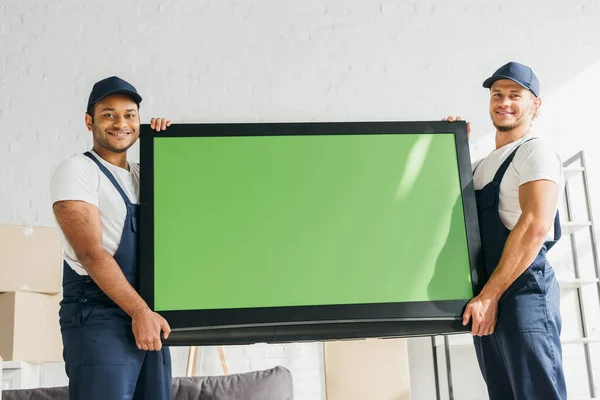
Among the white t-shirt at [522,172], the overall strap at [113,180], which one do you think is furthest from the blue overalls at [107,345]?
the white t-shirt at [522,172]

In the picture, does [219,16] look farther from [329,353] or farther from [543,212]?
[543,212]

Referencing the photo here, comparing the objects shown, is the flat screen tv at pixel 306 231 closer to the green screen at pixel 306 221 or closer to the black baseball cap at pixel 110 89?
the green screen at pixel 306 221

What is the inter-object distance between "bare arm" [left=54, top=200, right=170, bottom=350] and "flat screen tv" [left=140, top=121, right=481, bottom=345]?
0.06 meters

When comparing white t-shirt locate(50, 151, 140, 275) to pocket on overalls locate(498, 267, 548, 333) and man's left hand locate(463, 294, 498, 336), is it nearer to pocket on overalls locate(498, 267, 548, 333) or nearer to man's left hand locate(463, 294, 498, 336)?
man's left hand locate(463, 294, 498, 336)

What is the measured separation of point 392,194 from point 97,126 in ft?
3.81

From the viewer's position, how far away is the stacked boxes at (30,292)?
162 inches

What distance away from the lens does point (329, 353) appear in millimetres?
4562

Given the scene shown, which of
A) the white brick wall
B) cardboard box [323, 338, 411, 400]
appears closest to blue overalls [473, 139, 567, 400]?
cardboard box [323, 338, 411, 400]

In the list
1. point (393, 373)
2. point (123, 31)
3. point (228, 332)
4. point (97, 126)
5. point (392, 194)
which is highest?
point (123, 31)

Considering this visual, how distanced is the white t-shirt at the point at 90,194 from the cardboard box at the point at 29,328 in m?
1.61

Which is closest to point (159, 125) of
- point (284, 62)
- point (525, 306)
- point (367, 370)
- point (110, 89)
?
point (110, 89)

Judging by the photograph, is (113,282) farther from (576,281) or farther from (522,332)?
(576,281)

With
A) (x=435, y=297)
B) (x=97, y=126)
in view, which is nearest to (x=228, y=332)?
(x=435, y=297)

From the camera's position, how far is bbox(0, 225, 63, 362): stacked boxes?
4.11m
